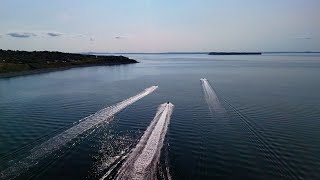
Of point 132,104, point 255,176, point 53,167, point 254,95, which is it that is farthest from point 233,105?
point 53,167

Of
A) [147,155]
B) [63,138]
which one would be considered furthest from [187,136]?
[63,138]

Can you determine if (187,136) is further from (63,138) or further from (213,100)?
(213,100)

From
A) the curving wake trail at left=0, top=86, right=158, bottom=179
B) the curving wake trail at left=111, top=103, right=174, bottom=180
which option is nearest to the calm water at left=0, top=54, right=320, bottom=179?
the curving wake trail at left=0, top=86, right=158, bottom=179

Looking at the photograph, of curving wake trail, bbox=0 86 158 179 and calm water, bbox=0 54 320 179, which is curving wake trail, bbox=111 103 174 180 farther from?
curving wake trail, bbox=0 86 158 179

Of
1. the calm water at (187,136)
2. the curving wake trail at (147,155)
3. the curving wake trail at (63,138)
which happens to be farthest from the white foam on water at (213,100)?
the curving wake trail at (63,138)

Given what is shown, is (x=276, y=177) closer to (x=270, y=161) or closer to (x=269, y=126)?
(x=270, y=161)

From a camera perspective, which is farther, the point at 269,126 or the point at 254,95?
the point at 254,95
